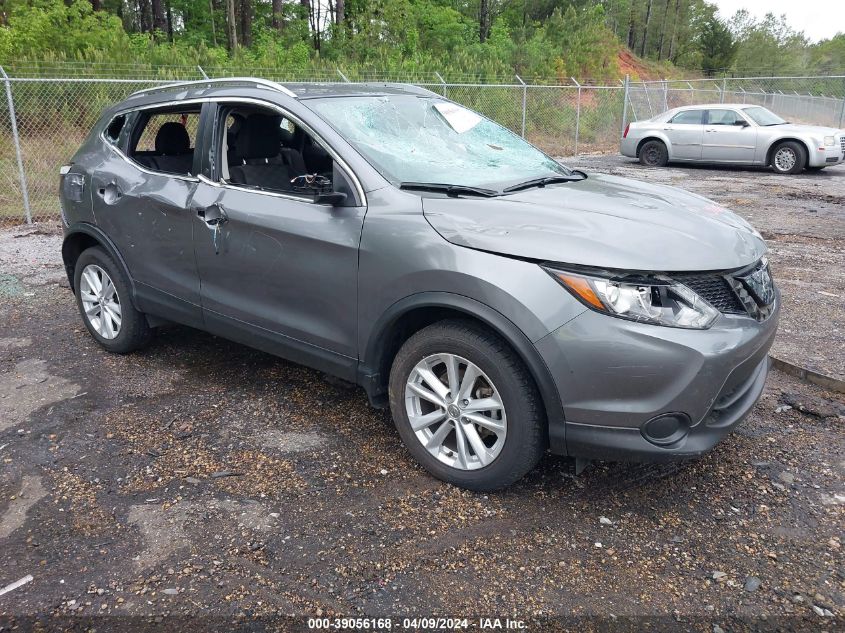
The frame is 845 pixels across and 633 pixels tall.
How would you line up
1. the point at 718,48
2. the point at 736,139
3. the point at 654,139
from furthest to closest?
the point at 718,48 < the point at 654,139 < the point at 736,139

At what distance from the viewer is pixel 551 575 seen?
8.93 feet

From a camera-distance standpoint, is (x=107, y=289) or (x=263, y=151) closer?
(x=263, y=151)

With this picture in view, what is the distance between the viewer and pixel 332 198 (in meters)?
3.40

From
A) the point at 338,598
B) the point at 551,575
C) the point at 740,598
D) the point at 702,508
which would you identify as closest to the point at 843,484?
the point at 702,508

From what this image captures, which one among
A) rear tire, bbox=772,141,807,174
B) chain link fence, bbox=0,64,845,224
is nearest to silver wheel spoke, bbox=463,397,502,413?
chain link fence, bbox=0,64,845,224

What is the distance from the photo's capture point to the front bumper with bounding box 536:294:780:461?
8.96 feet

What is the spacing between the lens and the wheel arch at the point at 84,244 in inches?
183

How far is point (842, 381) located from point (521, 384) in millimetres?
2568

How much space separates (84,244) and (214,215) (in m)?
1.68

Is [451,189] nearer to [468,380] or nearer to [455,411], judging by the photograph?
[468,380]

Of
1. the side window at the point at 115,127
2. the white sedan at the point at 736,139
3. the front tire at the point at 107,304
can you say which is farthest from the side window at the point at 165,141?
the white sedan at the point at 736,139

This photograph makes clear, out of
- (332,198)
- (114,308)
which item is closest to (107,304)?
(114,308)

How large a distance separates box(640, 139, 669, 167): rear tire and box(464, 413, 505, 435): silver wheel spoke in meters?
15.7

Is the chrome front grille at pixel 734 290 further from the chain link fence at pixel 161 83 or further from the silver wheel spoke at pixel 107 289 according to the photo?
the chain link fence at pixel 161 83
